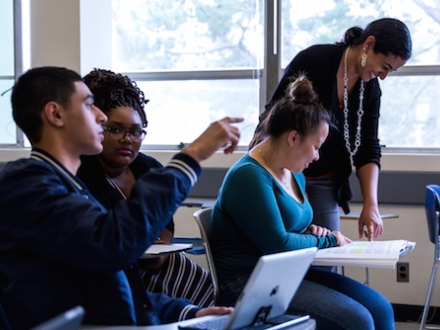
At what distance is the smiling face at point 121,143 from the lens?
1883 mm

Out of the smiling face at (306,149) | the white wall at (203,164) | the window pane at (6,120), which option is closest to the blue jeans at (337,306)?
the smiling face at (306,149)

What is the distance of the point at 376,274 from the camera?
3.92 metres

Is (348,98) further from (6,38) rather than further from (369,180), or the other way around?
(6,38)

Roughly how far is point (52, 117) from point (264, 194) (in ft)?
2.49

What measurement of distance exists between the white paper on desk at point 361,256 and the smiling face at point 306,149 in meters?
0.28

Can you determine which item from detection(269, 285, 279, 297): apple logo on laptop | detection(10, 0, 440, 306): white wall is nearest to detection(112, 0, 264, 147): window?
detection(10, 0, 440, 306): white wall

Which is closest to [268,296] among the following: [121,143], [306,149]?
[121,143]

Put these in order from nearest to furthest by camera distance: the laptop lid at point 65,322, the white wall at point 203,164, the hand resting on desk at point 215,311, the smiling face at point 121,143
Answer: the laptop lid at point 65,322 < the hand resting on desk at point 215,311 < the smiling face at point 121,143 < the white wall at point 203,164

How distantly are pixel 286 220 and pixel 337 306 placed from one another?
0.34m

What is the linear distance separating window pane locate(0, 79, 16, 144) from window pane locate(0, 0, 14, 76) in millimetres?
74

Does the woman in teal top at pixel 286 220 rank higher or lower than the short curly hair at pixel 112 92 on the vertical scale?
lower

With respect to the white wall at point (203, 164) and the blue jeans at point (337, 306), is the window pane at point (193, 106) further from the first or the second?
the blue jeans at point (337, 306)

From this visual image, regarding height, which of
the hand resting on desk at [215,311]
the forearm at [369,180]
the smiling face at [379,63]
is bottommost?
the hand resting on desk at [215,311]

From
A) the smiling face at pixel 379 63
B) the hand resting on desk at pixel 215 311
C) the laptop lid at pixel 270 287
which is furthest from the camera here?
the smiling face at pixel 379 63
